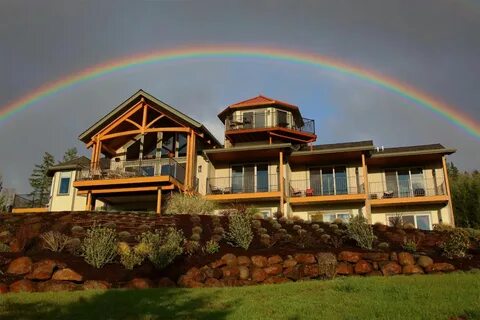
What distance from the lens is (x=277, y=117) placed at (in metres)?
30.9

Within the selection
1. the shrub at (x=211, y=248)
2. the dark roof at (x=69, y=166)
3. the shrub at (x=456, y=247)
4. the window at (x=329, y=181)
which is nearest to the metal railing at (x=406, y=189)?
the window at (x=329, y=181)

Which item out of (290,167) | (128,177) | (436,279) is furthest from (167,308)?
Result: (290,167)

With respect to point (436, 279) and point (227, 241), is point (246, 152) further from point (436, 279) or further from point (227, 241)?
point (436, 279)

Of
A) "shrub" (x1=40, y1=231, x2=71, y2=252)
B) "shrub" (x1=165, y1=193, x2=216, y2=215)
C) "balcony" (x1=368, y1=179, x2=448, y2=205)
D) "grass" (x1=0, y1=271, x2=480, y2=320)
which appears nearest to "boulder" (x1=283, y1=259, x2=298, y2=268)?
"grass" (x1=0, y1=271, x2=480, y2=320)

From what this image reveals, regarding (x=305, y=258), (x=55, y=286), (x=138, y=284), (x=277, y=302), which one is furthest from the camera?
(x=305, y=258)

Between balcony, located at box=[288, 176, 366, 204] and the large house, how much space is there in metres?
0.06

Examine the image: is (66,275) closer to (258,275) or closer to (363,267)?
(258,275)

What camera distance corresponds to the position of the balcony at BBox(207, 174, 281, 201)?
2550cm

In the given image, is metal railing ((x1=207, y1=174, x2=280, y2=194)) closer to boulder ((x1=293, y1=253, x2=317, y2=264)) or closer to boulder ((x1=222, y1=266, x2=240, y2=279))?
boulder ((x1=293, y1=253, x2=317, y2=264))

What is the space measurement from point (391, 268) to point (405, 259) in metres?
0.47

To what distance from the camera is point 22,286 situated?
9.52 metres

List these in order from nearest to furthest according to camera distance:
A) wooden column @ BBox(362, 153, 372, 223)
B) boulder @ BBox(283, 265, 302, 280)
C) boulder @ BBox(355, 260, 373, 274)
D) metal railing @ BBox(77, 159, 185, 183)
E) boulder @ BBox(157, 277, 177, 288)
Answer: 1. boulder @ BBox(157, 277, 177, 288)
2. boulder @ BBox(283, 265, 302, 280)
3. boulder @ BBox(355, 260, 373, 274)
4. wooden column @ BBox(362, 153, 372, 223)
5. metal railing @ BBox(77, 159, 185, 183)

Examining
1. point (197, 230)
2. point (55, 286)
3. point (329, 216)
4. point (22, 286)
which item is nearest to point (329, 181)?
point (329, 216)

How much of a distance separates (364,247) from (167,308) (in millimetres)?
7168
